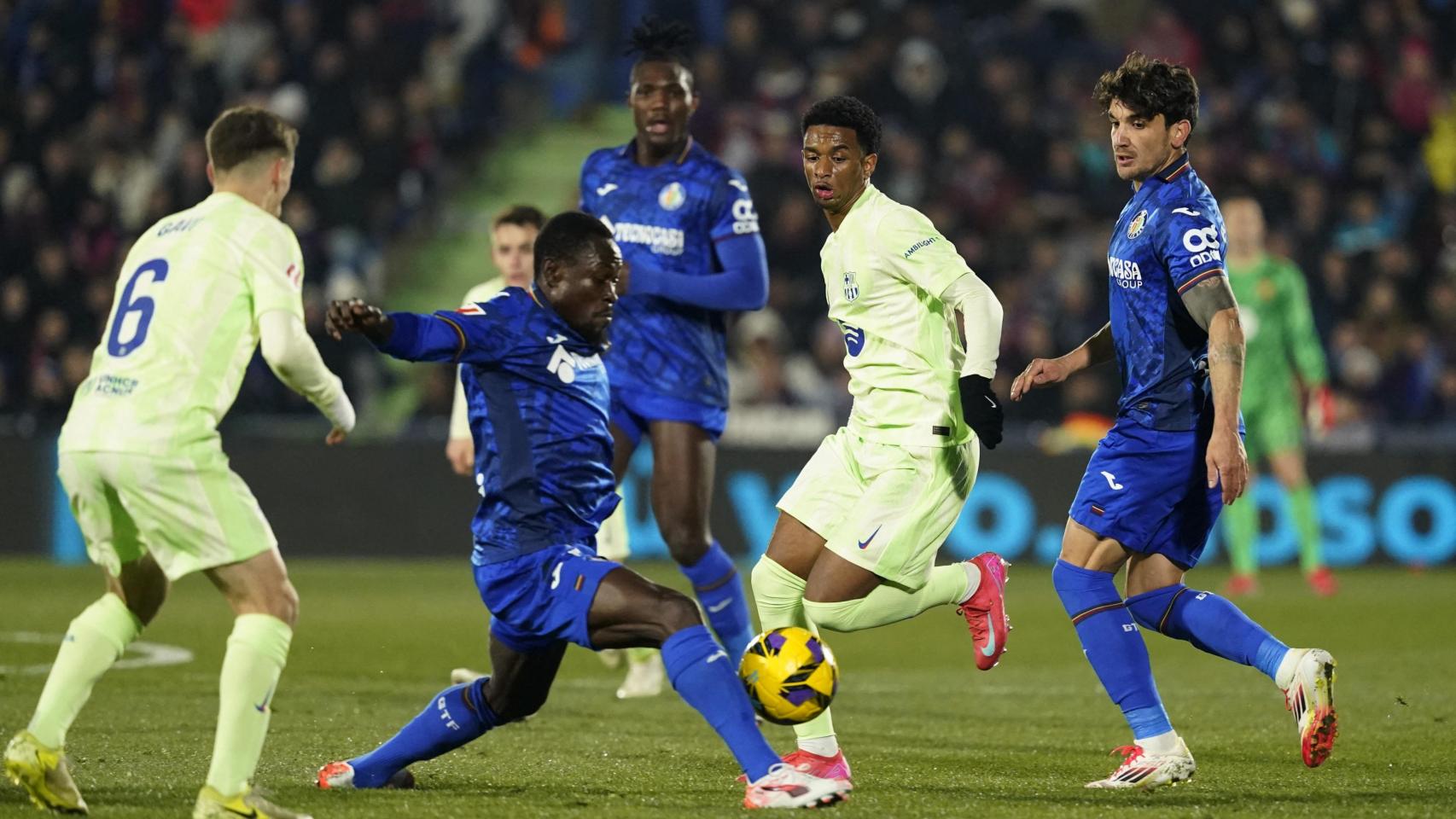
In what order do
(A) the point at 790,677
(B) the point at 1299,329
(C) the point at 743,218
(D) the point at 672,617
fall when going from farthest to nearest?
(B) the point at 1299,329 → (C) the point at 743,218 → (A) the point at 790,677 → (D) the point at 672,617

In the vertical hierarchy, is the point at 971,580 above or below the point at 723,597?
above

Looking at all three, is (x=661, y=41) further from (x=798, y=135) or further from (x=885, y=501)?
(x=798, y=135)

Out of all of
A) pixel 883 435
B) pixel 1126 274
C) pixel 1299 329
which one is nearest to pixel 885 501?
pixel 883 435

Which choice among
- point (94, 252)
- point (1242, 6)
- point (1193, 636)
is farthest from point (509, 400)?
point (1242, 6)

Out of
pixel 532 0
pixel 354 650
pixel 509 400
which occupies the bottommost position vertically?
pixel 354 650

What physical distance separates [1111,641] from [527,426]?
182 centimetres

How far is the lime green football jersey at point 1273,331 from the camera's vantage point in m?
11.9

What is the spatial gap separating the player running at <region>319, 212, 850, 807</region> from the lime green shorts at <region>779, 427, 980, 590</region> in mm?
738

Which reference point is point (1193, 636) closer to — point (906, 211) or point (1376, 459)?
point (906, 211)

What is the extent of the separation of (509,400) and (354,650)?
4430 mm

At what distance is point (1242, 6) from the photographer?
18.5 metres

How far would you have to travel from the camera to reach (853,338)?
5.55m

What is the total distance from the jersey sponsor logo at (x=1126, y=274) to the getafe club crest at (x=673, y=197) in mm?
2131

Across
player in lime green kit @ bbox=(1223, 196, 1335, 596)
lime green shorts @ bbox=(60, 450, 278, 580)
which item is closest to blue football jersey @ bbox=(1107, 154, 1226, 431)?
lime green shorts @ bbox=(60, 450, 278, 580)
